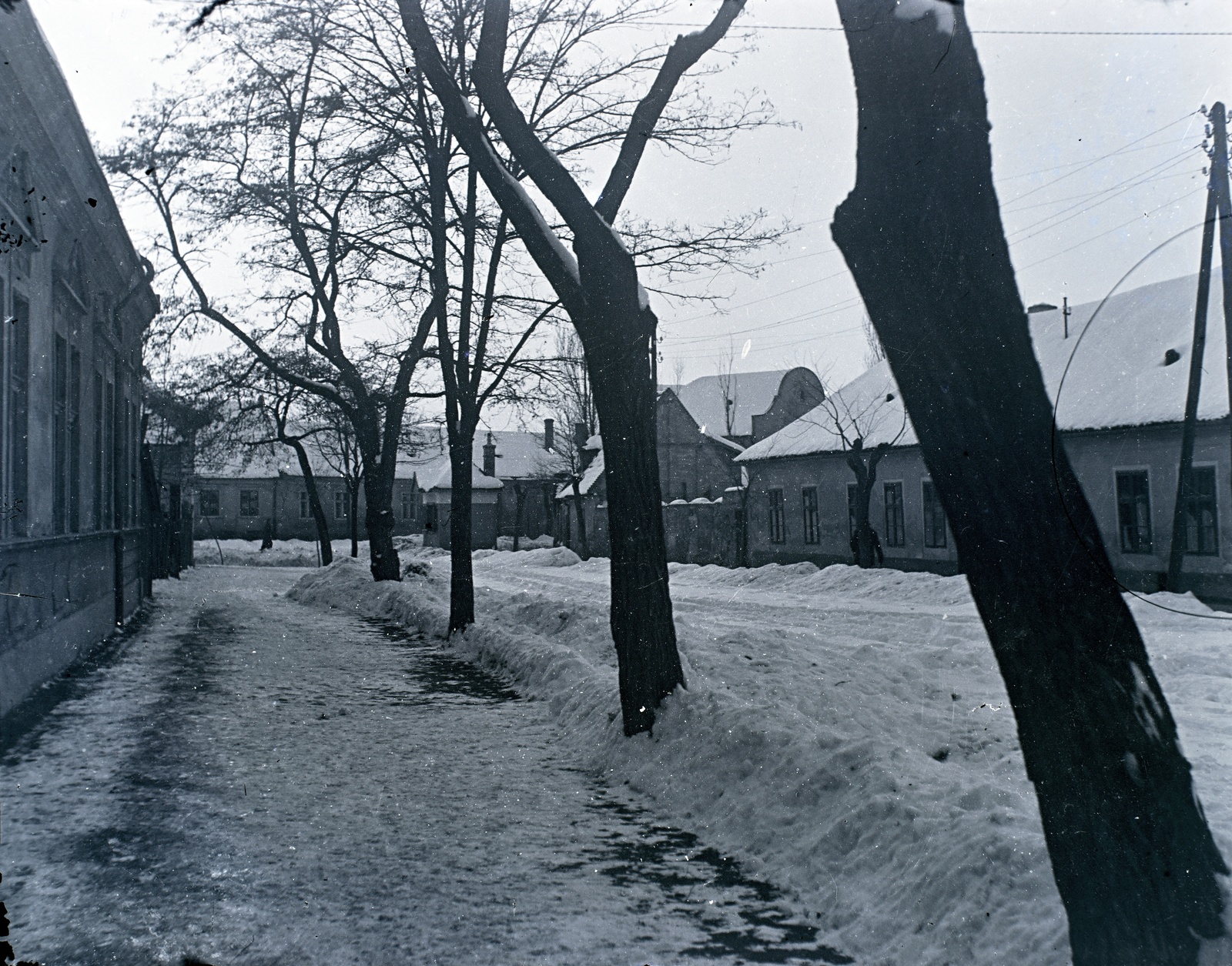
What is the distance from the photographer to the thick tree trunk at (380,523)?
21.2m

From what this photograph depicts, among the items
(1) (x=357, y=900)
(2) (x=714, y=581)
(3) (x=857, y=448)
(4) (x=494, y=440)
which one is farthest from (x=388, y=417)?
(4) (x=494, y=440)

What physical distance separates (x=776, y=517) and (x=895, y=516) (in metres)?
4.91

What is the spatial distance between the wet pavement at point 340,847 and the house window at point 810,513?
18952 millimetres

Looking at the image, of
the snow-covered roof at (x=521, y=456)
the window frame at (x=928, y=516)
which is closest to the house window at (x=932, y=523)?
the window frame at (x=928, y=516)

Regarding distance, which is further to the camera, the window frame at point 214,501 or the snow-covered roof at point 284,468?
the window frame at point 214,501

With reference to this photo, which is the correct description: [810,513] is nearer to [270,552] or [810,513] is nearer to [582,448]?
[582,448]

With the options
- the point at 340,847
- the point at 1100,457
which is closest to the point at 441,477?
the point at 1100,457

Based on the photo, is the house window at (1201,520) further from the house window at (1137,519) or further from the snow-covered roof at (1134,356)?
the snow-covered roof at (1134,356)

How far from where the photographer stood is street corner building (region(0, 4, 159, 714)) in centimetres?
656

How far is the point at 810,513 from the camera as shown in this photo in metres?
27.3

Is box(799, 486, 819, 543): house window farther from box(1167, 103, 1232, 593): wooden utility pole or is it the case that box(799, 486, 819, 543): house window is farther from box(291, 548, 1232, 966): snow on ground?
box(1167, 103, 1232, 593): wooden utility pole

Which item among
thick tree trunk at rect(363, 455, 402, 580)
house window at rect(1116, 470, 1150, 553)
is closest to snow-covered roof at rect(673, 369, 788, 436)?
thick tree trunk at rect(363, 455, 402, 580)

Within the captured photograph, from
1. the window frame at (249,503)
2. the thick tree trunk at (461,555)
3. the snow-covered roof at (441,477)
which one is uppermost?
the snow-covered roof at (441,477)

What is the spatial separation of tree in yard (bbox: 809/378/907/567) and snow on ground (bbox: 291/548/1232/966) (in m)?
9.58
